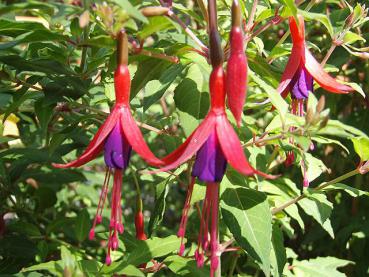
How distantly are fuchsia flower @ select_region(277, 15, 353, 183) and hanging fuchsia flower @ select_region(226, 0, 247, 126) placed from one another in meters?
0.15

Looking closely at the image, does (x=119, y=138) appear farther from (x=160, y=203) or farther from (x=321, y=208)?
(x=321, y=208)

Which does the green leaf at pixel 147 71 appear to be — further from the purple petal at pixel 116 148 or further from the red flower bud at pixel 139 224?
the red flower bud at pixel 139 224

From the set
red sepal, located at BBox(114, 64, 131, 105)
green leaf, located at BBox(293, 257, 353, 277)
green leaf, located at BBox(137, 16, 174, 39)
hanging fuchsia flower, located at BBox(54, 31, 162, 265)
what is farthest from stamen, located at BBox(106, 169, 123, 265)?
green leaf, located at BBox(293, 257, 353, 277)

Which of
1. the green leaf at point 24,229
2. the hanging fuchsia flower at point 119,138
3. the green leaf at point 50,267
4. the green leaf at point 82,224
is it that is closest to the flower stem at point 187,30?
the hanging fuchsia flower at point 119,138

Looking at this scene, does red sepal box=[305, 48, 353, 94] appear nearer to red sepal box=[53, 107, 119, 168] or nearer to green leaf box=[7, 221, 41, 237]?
red sepal box=[53, 107, 119, 168]

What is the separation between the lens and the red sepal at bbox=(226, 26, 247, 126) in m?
0.86

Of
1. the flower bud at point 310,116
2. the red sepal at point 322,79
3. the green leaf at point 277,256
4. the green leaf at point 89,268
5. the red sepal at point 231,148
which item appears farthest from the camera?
the green leaf at point 277,256

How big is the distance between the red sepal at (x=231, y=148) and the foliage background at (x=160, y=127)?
9 cm

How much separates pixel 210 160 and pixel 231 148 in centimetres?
4

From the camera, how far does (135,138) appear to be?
0.85 metres

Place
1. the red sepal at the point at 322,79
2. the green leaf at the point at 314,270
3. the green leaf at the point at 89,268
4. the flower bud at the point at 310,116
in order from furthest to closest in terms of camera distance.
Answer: the green leaf at the point at 314,270 < the green leaf at the point at 89,268 < the red sepal at the point at 322,79 < the flower bud at the point at 310,116

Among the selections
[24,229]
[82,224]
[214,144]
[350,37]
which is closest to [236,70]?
[214,144]

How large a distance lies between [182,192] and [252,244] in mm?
1457

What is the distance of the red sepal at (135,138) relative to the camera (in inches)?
31.6
